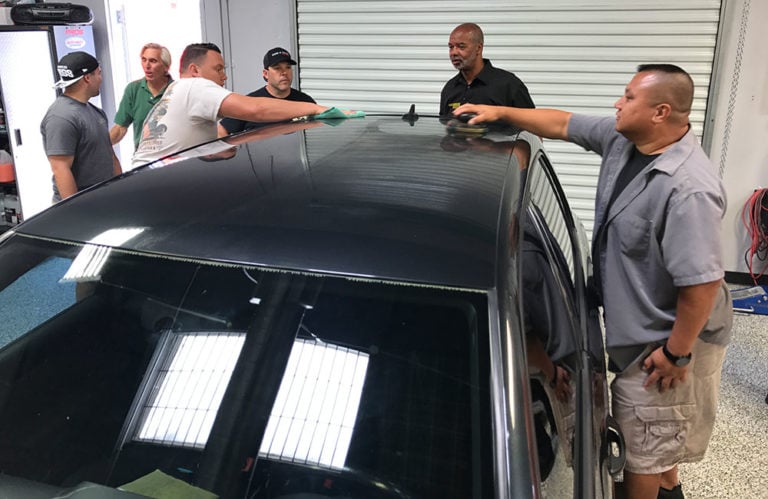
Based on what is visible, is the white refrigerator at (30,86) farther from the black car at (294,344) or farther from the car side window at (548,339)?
the car side window at (548,339)

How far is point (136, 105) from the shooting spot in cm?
461

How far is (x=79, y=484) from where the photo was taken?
1.19 metres

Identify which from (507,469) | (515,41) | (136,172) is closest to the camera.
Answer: (507,469)

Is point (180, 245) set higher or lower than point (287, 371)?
higher

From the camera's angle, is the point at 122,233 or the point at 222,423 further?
the point at 122,233

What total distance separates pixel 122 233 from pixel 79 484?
533 mm

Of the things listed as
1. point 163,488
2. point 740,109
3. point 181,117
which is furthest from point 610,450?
point 740,109

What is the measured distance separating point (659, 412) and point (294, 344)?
1.40 metres

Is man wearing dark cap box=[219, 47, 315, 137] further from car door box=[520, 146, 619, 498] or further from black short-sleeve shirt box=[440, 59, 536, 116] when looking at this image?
car door box=[520, 146, 619, 498]

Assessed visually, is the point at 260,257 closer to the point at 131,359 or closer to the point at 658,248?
the point at 131,359

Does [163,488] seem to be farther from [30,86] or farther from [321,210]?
[30,86]

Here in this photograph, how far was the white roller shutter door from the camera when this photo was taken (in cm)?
488

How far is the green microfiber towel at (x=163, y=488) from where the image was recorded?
113cm

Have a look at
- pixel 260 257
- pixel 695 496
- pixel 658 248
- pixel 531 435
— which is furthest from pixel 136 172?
pixel 695 496
